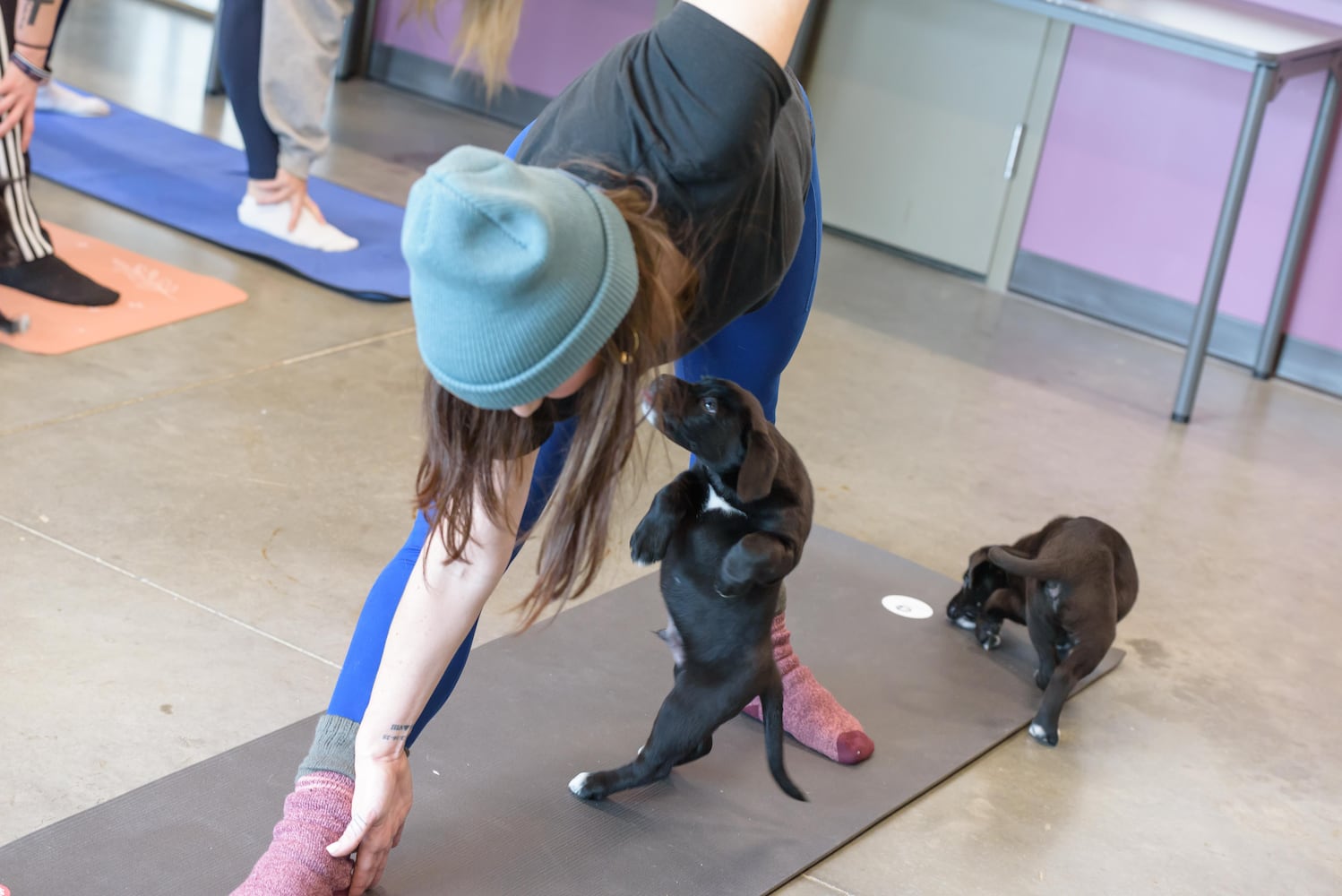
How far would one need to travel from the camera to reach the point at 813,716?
6.61 feet

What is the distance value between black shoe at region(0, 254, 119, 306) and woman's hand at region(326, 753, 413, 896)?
190 cm

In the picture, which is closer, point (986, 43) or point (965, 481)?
point (965, 481)

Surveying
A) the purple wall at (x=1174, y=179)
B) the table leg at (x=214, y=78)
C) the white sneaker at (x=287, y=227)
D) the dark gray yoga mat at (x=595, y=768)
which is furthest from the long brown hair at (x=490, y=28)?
the table leg at (x=214, y=78)

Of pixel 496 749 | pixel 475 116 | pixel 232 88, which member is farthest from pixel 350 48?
pixel 496 749

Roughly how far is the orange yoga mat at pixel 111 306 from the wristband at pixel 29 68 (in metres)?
0.45

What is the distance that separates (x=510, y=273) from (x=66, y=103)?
144 inches

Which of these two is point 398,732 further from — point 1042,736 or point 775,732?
point 1042,736

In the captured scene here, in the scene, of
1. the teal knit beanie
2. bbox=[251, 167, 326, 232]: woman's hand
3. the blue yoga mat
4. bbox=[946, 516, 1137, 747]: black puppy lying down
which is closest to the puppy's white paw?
bbox=[946, 516, 1137, 747]: black puppy lying down

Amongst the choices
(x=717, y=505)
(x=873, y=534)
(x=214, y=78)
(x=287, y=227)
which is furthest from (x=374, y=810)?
(x=214, y=78)

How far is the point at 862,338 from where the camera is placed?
3.80 meters

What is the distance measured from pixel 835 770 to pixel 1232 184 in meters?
2.11

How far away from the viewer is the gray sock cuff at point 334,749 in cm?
147

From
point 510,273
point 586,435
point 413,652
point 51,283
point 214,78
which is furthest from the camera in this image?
point 214,78

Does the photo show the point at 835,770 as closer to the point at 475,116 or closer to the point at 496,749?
the point at 496,749
